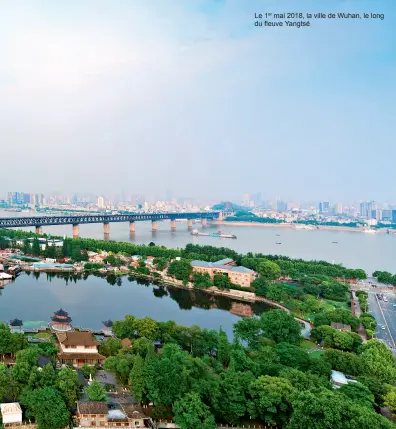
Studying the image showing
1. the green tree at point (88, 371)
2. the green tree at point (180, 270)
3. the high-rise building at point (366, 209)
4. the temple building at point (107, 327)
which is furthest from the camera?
the high-rise building at point (366, 209)

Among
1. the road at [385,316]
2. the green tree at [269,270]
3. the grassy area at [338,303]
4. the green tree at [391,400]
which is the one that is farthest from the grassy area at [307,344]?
the green tree at [269,270]

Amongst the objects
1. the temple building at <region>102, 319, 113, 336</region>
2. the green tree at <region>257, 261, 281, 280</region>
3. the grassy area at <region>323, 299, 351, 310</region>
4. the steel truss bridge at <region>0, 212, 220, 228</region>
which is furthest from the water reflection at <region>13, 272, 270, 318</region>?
the steel truss bridge at <region>0, 212, 220, 228</region>

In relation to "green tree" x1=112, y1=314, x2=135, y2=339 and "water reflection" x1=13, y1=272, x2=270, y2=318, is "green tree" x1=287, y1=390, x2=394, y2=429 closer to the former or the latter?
"green tree" x1=112, y1=314, x2=135, y2=339

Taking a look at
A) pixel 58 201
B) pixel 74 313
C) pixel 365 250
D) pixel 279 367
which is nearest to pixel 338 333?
pixel 279 367

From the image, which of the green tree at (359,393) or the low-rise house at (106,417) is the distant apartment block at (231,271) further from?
the low-rise house at (106,417)

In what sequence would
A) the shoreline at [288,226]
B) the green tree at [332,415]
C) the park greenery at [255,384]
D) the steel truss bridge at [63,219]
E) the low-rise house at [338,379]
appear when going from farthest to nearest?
the shoreline at [288,226]
the steel truss bridge at [63,219]
the low-rise house at [338,379]
the park greenery at [255,384]
the green tree at [332,415]

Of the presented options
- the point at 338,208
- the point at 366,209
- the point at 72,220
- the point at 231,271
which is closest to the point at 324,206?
the point at 338,208

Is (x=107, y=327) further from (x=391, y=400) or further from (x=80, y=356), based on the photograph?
(x=391, y=400)
